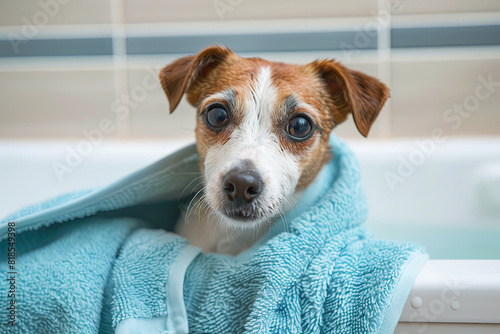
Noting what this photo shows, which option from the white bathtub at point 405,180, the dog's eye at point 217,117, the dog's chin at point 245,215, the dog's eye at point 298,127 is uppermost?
the dog's eye at point 217,117

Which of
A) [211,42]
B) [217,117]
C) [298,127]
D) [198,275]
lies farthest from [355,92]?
[211,42]

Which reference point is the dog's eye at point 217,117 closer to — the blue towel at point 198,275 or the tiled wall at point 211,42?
the blue towel at point 198,275

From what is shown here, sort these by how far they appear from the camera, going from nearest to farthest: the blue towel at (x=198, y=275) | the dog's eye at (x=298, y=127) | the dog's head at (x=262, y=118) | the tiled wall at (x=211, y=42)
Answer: the blue towel at (x=198, y=275) < the dog's head at (x=262, y=118) < the dog's eye at (x=298, y=127) < the tiled wall at (x=211, y=42)

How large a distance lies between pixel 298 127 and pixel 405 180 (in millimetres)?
1041

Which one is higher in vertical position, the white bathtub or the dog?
the dog

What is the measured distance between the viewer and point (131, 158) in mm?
1984

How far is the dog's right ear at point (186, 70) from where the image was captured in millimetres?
1093

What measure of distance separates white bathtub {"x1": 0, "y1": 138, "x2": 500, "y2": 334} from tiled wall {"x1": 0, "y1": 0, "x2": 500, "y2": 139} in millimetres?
499

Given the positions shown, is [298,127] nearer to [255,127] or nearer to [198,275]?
[255,127]

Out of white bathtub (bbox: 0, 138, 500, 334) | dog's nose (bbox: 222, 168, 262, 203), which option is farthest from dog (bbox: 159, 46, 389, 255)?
white bathtub (bbox: 0, 138, 500, 334)

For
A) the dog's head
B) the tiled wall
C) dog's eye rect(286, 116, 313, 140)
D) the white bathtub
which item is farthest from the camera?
the tiled wall

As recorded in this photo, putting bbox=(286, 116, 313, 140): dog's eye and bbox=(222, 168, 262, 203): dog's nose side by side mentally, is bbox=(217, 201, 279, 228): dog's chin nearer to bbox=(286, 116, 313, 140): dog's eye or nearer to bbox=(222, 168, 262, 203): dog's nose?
bbox=(222, 168, 262, 203): dog's nose

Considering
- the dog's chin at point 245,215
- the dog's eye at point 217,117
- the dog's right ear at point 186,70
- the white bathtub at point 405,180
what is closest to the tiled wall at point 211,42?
the white bathtub at point 405,180

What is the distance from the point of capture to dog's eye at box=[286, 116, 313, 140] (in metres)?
1.07
